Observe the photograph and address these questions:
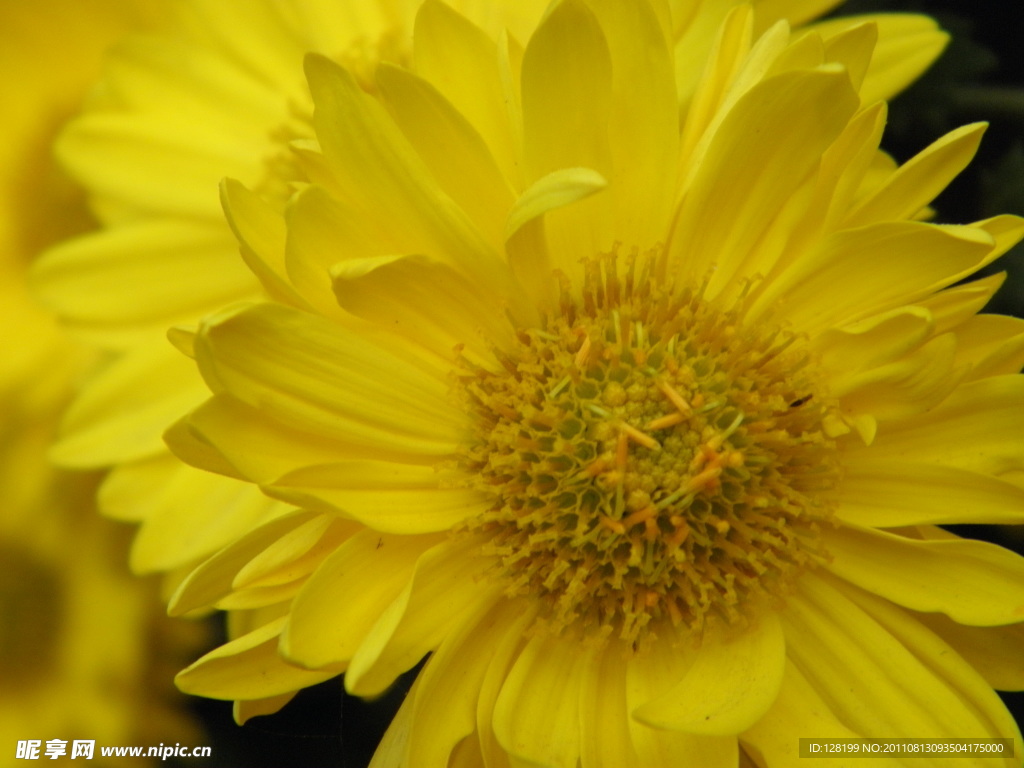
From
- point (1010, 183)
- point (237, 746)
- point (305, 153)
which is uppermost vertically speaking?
point (305, 153)

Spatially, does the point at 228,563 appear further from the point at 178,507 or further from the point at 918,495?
the point at 918,495

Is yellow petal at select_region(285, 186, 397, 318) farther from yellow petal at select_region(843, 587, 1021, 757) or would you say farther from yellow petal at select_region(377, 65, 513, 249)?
yellow petal at select_region(843, 587, 1021, 757)

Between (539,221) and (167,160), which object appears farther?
(167,160)

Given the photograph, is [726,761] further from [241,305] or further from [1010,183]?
[1010,183]

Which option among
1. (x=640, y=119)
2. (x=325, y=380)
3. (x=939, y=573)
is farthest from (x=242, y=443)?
(x=939, y=573)

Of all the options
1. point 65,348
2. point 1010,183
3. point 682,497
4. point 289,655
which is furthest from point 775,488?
point 65,348
